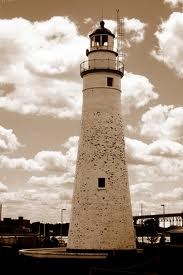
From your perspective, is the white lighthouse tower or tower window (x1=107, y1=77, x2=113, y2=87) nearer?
the white lighthouse tower

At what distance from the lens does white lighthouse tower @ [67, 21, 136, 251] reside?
29109 mm

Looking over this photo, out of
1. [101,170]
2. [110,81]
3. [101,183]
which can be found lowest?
[101,183]

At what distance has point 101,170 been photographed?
29.6m

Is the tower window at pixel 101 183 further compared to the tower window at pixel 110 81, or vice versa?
the tower window at pixel 110 81

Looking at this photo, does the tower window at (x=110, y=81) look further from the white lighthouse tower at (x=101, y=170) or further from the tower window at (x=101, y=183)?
the tower window at (x=101, y=183)

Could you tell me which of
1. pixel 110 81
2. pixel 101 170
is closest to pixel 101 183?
pixel 101 170

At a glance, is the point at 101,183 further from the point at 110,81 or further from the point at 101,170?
the point at 110,81

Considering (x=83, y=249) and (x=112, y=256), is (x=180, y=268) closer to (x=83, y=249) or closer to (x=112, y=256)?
(x=112, y=256)

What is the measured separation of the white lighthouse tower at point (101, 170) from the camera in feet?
95.5

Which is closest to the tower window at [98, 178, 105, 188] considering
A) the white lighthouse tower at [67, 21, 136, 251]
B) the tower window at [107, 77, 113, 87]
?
the white lighthouse tower at [67, 21, 136, 251]

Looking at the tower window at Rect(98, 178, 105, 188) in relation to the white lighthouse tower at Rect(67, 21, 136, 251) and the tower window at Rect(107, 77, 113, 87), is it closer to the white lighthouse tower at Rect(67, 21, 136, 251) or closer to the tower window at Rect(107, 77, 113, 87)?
the white lighthouse tower at Rect(67, 21, 136, 251)

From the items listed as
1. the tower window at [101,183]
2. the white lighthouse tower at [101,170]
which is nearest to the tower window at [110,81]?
the white lighthouse tower at [101,170]

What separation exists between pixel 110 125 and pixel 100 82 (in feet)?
10.1

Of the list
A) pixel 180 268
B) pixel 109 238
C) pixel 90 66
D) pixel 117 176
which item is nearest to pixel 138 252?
pixel 109 238
